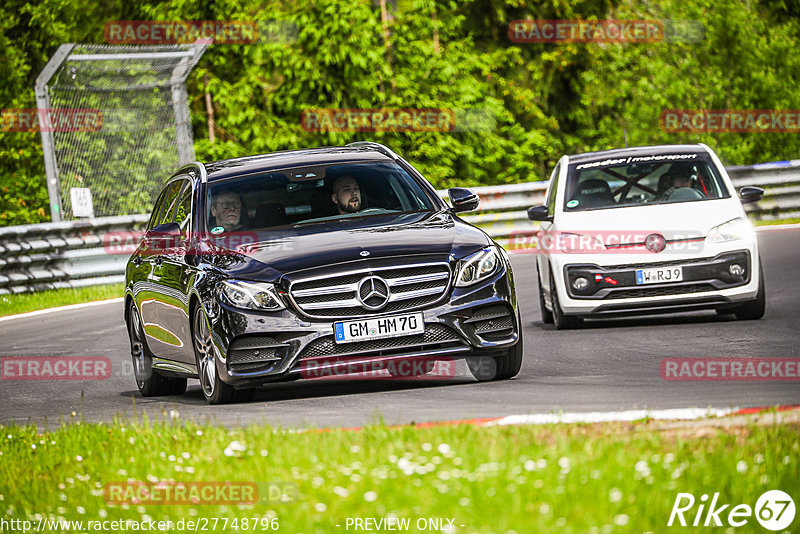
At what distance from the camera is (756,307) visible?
41.5ft

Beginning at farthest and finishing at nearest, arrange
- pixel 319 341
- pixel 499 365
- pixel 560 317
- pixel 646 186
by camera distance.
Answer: pixel 646 186 → pixel 560 317 → pixel 499 365 → pixel 319 341

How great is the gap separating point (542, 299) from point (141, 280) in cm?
448

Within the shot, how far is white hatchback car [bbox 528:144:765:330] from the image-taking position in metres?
12.5

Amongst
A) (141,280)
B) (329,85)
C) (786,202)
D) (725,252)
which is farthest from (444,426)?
(329,85)

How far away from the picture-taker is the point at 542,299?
1408 centimetres

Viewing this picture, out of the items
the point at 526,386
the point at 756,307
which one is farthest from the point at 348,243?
→ the point at 756,307

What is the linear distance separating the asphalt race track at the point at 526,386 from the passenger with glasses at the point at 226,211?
47.1 inches

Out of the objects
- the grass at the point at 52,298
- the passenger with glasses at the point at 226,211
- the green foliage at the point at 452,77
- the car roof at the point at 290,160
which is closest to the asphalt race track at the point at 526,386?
the passenger with glasses at the point at 226,211

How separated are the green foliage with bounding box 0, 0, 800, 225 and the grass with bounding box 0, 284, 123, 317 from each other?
2.57 meters

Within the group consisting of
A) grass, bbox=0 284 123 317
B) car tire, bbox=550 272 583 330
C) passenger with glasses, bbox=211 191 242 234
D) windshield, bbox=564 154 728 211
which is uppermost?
passenger with glasses, bbox=211 191 242 234

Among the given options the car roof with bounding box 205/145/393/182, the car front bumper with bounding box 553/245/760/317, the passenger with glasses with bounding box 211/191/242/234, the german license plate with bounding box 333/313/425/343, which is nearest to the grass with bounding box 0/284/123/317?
the car roof with bounding box 205/145/393/182

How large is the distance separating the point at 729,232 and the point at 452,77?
17.4 metres

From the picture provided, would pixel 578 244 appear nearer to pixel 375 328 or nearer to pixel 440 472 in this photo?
pixel 375 328

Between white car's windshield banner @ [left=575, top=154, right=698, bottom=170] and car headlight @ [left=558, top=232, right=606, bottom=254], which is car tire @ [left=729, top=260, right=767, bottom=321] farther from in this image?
white car's windshield banner @ [left=575, top=154, right=698, bottom=170]
